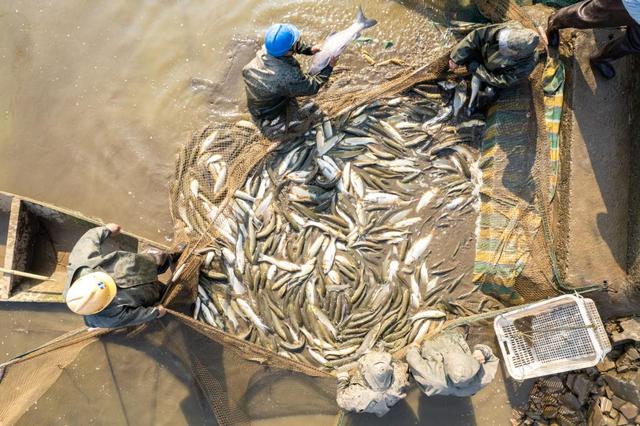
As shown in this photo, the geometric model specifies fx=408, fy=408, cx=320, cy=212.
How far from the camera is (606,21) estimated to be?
4.21 m

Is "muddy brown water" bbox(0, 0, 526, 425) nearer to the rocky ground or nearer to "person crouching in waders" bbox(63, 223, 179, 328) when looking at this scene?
"person crouching in waders" bbox(63, 223, 179, 328)

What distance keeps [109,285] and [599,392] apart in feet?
18.6

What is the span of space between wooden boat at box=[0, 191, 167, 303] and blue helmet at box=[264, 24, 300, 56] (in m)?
2.69

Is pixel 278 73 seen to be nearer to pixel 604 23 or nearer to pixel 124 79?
pixel 124 79

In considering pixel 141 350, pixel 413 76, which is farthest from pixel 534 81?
pixel 141 350

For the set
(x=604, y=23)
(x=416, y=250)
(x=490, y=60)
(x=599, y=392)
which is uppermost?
(x=604, y=23)

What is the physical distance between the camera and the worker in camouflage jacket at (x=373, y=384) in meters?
4.38

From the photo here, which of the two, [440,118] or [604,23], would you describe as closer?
[604,23]

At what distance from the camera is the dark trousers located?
4.07 m

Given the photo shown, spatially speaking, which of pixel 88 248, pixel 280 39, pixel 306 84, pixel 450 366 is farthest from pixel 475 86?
pixel 88 248

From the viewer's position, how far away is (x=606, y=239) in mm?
4766

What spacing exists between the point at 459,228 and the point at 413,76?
202cm

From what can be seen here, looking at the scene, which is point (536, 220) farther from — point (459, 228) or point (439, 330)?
point (439, 330)

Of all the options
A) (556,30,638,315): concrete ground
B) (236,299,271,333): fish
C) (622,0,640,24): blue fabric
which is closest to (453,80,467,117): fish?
(556,30,638,315): concrete ground
